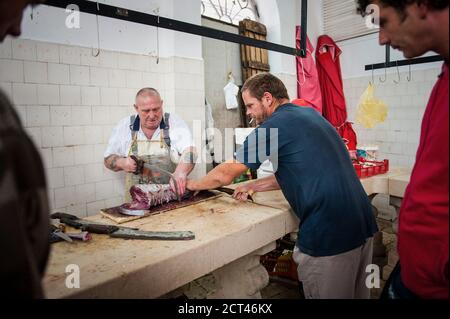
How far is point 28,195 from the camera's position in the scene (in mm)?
718

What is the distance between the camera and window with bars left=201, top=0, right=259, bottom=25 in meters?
4.79

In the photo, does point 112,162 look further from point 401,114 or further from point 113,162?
point 401,114

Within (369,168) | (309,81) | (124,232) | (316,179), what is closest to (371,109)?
(309,81)

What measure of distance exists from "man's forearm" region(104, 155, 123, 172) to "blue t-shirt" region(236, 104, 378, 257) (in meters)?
1.65

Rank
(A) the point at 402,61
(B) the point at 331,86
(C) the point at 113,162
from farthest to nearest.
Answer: (B) the point at 331,86 → (A) the point at 402,61 → (C) the point at 113,162

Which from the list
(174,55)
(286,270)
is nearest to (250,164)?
(286,270)

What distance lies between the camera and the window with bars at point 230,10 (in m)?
4.79

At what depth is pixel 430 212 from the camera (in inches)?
41.5

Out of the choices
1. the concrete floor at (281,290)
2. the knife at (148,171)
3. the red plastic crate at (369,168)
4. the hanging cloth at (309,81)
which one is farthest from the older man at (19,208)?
the hanging cloth at (309,81)

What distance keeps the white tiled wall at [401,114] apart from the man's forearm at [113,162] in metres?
4.50

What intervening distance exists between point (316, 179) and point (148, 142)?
188 centimetres

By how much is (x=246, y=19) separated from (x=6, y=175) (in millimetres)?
5117

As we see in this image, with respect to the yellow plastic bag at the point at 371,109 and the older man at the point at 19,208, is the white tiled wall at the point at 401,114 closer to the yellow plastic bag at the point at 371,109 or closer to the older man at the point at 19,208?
the yellow plastic bag at the point at 371,109
